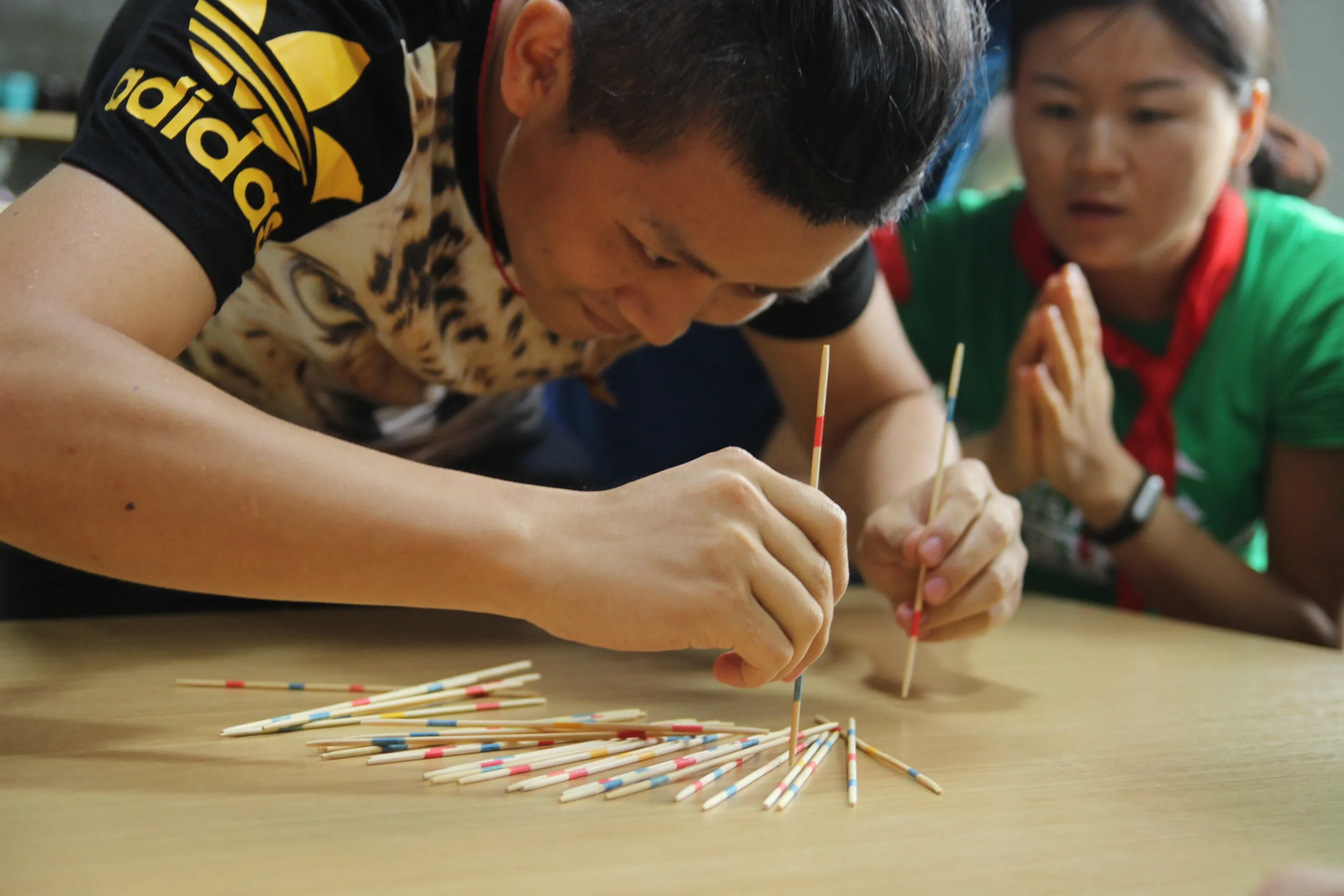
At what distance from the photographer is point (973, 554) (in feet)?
3.40

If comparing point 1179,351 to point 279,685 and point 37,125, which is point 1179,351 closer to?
point 279,685

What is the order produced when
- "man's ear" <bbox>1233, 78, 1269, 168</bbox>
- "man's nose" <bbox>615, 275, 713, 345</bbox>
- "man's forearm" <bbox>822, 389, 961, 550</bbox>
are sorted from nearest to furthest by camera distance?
"man's nose" <bbox>615, 275, 713, 345</bbox> < "man's forearm" <bbox>822, 389, 961, 550</bbox> < "man's ear" <bbox>1233, 78, 1269, 168</bbox>

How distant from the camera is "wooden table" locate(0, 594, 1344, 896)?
23.7 inches

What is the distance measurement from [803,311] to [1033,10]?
0.68 m

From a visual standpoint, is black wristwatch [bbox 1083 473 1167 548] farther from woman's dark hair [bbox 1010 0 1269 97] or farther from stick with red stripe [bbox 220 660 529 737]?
stick with red stripe [bbox 220 660 529 737]

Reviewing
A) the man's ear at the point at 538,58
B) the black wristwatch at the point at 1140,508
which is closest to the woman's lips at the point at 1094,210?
the black wristwatch at the point at 1140,508

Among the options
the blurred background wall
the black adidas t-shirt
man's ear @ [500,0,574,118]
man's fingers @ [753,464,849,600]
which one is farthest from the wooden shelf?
man's fingers @ [753,464,849,600]

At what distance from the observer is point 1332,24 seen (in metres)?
2.58

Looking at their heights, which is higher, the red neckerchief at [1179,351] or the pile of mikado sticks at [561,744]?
the red neckerchief at [1179,351]

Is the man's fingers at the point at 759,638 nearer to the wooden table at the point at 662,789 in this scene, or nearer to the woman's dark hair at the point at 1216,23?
the wooden table at the point at 662,789

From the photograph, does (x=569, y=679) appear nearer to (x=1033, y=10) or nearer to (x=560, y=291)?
(x=560, y=291)

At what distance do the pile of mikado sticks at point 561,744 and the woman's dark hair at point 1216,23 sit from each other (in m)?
1.11

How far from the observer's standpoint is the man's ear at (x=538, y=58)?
34.6 inches

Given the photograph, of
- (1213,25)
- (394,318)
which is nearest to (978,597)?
(394,318)
